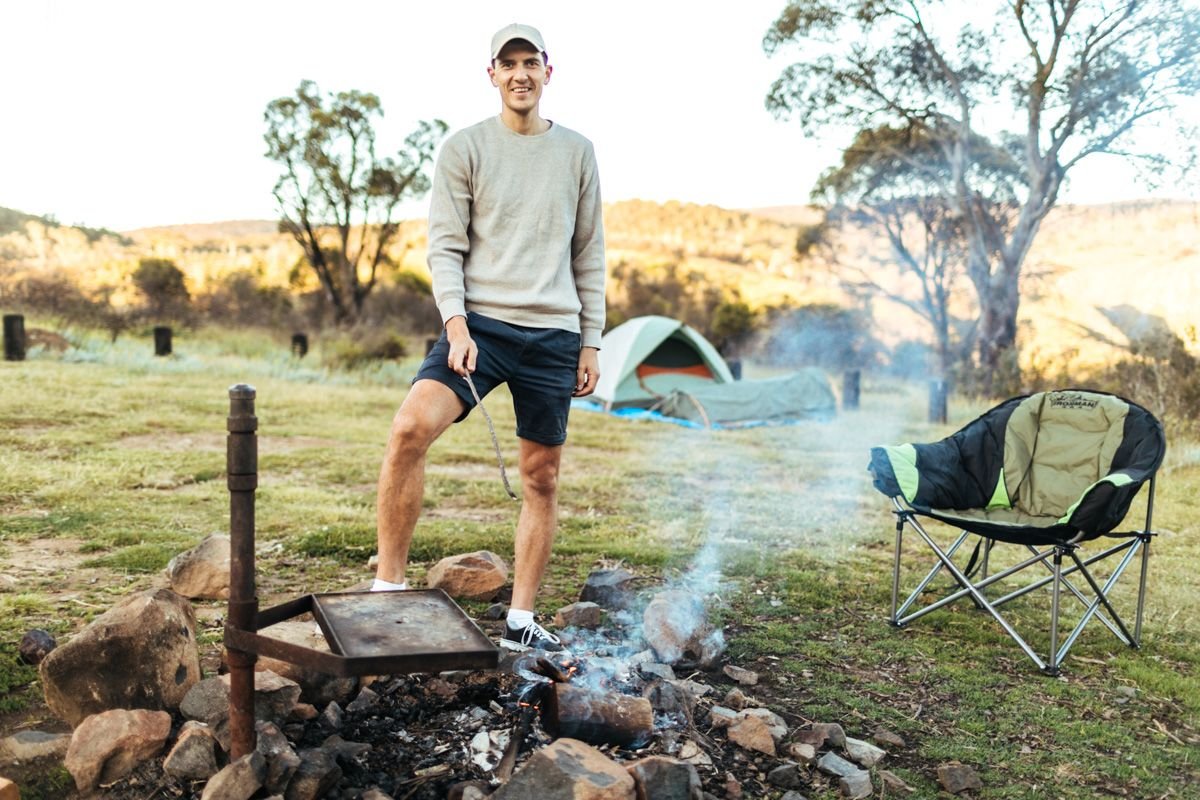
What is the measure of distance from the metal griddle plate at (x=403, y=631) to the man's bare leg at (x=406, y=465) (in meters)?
0.23

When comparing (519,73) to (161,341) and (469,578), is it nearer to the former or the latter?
(469,578)

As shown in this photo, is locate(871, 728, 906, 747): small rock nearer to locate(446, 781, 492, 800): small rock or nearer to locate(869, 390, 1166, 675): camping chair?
locate(869, 390, 1166, 675): camping chair

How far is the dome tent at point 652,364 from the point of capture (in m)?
11.1

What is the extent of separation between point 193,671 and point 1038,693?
7.96ft

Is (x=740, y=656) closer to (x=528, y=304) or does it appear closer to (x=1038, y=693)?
(x=1038, y=693)

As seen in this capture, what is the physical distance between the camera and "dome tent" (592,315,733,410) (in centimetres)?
1114

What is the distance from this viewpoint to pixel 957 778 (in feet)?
7.30

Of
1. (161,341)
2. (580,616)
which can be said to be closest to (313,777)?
(580,616)

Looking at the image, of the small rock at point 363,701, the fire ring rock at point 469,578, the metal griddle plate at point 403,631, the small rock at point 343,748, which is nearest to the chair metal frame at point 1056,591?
the fire ring rock at point 469,578

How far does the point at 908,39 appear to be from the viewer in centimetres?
1460

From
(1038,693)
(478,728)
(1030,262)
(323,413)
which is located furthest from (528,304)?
(1030,262)

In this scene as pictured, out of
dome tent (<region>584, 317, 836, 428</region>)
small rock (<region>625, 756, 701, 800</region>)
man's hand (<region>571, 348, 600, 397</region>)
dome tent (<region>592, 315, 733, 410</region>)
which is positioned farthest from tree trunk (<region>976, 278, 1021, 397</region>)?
small rock (<region>625, 756, 701, 800</region>)

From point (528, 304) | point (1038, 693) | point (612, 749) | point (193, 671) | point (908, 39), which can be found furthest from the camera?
point (908, 39)

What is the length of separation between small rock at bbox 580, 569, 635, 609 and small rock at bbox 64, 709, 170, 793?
5.31ft
